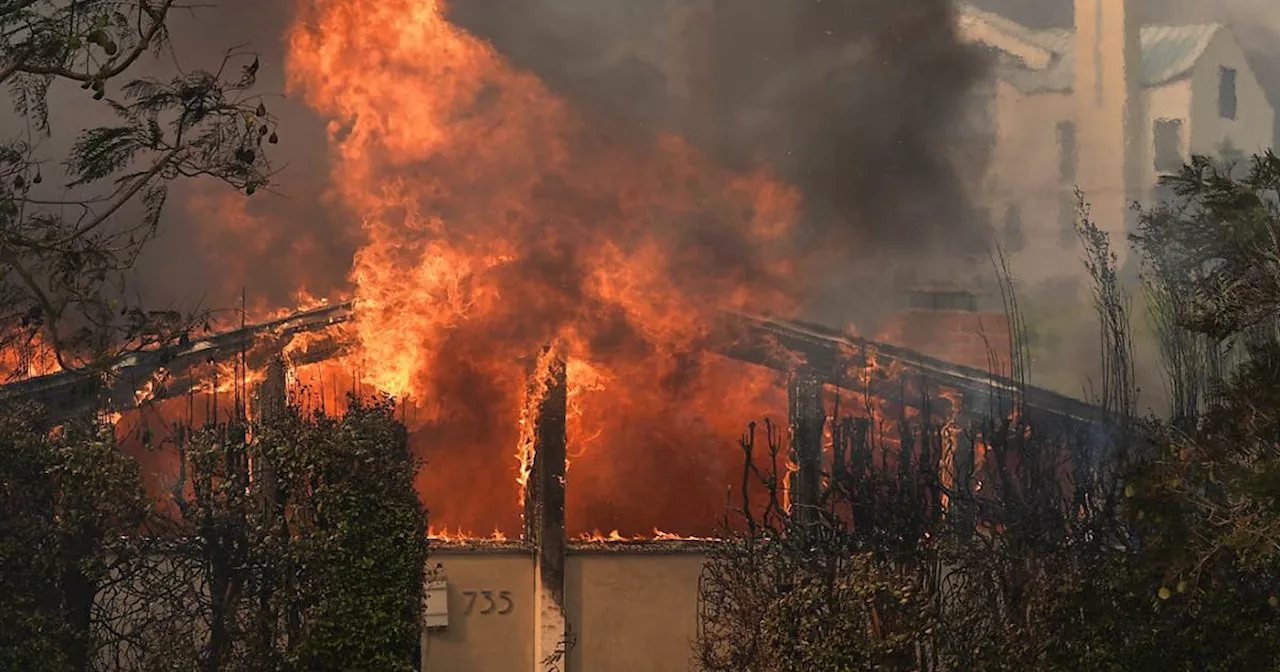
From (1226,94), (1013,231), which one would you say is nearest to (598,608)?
(1013,231)

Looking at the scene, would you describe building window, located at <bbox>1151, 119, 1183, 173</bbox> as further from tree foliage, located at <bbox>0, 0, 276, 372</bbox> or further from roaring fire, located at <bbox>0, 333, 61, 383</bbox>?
roaring fire, located at <bbox>0, 333, 61, 383</bbox>

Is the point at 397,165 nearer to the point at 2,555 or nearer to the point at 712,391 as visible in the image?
the point at 712,391

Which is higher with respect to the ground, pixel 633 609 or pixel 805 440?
pixel 805 440

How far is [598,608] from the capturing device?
24.2m

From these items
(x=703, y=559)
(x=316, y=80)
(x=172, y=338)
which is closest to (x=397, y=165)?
(x=316, y=80)

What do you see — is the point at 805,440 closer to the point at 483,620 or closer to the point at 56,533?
the point at 483,620

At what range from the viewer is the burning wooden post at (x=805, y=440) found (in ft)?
82.0

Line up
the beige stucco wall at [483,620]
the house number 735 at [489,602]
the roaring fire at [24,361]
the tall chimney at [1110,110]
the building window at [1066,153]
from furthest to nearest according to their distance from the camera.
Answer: the building window at [1066,153], the tall chimney at [1110,110], the house number 735 at [489,602], the beige stucco wall at [483,620], the roaring fire at [24,361]

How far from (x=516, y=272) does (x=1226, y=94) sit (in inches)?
570

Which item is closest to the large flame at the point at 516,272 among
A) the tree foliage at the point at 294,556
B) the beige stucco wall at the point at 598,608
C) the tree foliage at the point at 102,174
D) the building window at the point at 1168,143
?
the beige stucco wall at the point at 598,608

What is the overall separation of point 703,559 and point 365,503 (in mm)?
7875

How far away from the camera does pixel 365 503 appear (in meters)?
18.2

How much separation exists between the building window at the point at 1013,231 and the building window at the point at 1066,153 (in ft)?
3.53

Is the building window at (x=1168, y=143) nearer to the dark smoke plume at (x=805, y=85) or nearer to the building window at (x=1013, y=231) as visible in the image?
the building window at (x=1013, y=231)
